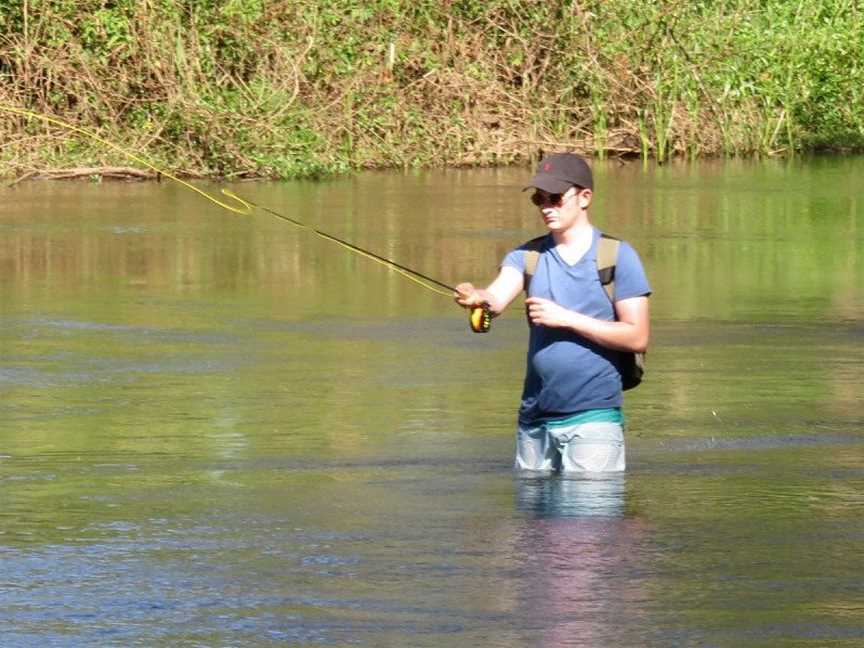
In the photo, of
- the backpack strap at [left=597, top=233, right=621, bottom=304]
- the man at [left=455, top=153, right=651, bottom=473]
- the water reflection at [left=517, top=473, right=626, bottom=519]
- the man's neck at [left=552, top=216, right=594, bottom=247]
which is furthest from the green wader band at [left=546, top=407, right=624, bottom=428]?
the man's neck at [left=552, top=216, right=594, bottom=247]

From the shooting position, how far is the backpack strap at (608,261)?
267 inches

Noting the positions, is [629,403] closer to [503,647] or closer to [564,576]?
[564,576]

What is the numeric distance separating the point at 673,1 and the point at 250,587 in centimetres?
2126

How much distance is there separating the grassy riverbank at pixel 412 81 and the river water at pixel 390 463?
296 inches

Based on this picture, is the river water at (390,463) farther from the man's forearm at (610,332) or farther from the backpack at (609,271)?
the man's forearm at (610,332)

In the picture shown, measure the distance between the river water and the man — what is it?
261mm

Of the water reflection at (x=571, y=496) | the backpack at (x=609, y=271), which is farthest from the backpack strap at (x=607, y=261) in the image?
the water reflection at (x=571, y=496)

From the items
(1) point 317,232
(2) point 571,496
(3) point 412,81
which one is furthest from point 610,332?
(3) point 412,81

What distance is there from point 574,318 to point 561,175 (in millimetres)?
458

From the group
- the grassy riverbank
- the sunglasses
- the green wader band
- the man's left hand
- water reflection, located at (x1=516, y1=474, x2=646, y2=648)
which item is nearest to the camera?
water reflection, located at (x1=516, y1=474, x2=646, y2=648)

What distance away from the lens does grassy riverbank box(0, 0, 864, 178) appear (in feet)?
76.0

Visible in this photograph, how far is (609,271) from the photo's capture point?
6777mm

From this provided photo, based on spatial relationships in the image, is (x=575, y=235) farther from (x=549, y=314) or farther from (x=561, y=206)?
(x=549, y=314)

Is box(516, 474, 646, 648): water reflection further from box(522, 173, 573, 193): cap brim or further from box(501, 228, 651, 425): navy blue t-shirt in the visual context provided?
box(522, 173, 573, 193): cap brim
